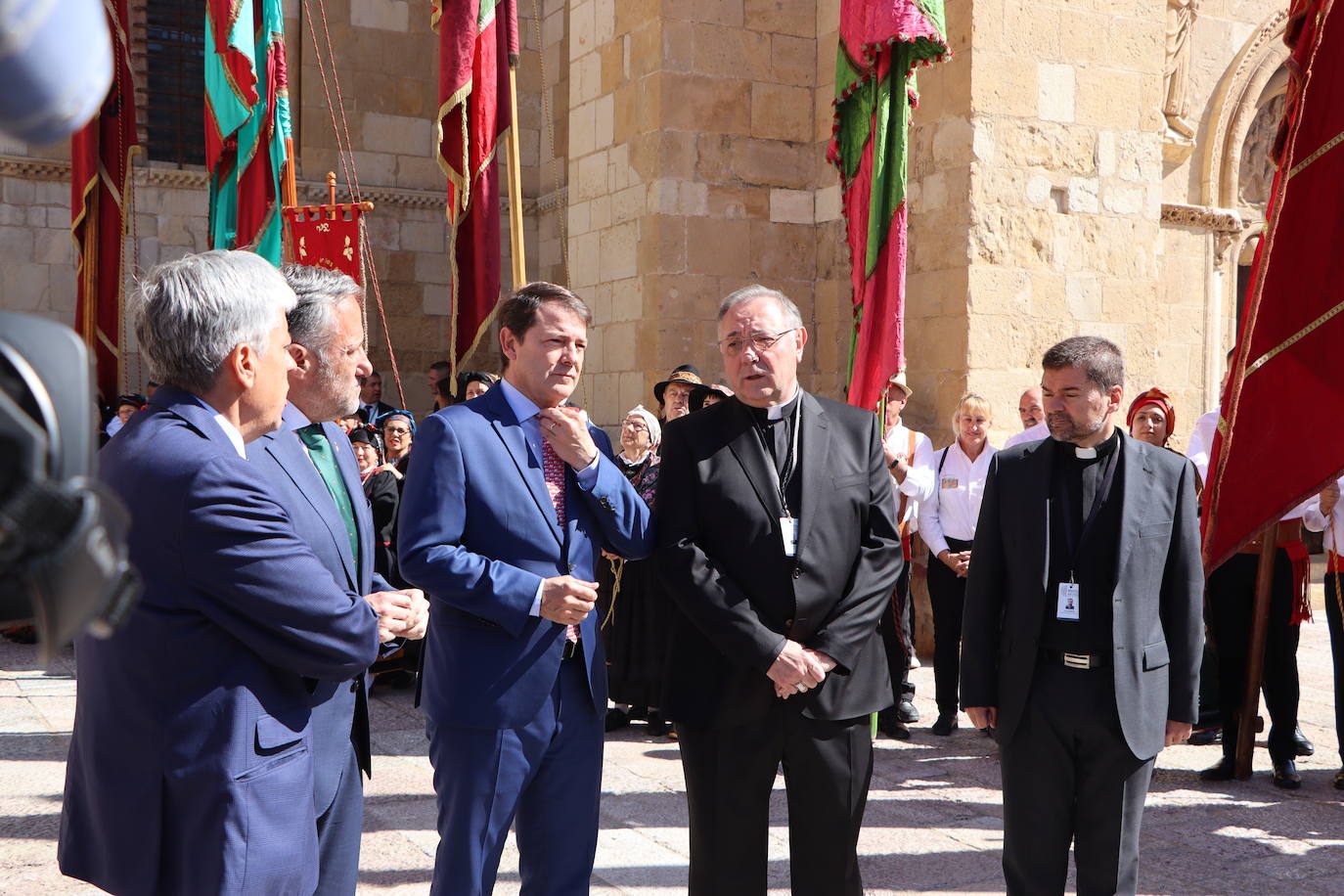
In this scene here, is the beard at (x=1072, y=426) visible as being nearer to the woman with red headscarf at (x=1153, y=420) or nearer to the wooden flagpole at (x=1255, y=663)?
the wooden flagpole at (x=1255, y=663)

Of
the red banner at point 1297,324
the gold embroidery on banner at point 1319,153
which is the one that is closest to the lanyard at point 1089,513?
the red banner at point 1297,324

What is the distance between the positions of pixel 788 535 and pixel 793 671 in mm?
375

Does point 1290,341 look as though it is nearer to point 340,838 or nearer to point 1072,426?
point 1072,426

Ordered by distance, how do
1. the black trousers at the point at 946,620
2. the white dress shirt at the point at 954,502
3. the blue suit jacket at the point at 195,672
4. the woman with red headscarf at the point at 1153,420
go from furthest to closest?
the white dress shirt at the point at 954,502, the black trousers at the point at 946,620, the woman with red headscarf at the point at 1153,420, the blue suit jacket at the point at 195,672

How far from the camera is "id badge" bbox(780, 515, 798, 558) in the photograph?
3207 mm

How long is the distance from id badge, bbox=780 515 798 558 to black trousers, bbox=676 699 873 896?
Result: 387 mm

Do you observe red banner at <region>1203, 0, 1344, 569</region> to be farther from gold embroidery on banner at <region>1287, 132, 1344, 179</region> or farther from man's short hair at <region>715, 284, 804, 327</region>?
man's short hair at <region>715, 284, 804, 327</region>

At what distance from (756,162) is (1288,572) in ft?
16.7

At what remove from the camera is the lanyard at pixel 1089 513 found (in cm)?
342

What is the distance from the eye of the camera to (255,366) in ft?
7.17

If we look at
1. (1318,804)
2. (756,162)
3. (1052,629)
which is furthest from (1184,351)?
(1052,629)

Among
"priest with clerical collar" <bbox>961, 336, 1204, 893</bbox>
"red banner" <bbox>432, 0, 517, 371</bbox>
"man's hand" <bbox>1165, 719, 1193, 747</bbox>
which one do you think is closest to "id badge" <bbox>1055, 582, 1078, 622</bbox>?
"priest with clerical collar" <bbox>961, 336, 1204, 893</bbox>

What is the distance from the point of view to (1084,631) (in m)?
3.36

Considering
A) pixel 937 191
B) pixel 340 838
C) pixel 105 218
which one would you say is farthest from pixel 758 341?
pixel 105 218
